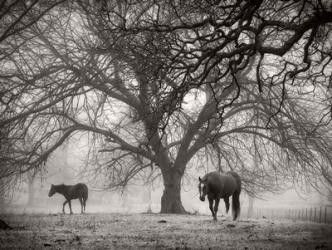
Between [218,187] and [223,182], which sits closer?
[218,187]

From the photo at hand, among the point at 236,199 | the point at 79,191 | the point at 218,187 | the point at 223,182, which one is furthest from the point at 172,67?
the point at 79,191

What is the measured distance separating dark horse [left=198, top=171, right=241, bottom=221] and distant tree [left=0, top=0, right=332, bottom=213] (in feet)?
5.25

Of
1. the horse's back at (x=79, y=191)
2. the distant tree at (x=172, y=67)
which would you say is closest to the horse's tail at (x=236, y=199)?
the distant tree at (x=172, y=67)

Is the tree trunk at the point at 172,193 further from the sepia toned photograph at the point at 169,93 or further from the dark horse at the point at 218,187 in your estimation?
the dark horse at the point at 218,187

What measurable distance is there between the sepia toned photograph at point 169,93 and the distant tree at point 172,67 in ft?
0.23

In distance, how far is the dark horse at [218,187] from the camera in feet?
46.2

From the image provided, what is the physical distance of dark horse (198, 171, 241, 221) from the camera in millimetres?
14094

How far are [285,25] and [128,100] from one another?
11.2 metres

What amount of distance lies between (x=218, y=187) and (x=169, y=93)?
6.06 m

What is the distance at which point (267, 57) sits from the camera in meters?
18.4

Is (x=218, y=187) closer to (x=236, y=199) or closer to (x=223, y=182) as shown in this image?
(x=223, y=182)

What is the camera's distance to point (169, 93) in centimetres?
952

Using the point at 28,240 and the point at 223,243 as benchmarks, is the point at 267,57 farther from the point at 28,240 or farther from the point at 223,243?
the point at 28,240

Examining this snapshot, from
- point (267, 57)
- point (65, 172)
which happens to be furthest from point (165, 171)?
point (65, 172)
